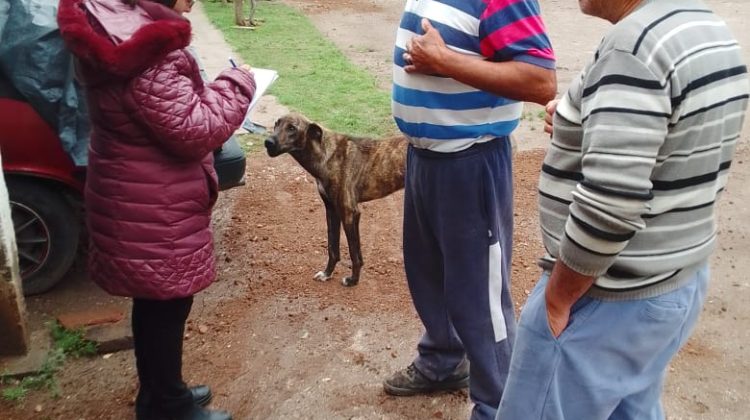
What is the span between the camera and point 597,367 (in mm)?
2074

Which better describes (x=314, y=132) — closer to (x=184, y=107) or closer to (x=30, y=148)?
(x=30, y=148)

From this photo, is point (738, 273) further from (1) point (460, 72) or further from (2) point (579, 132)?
(2) point (579, 132)

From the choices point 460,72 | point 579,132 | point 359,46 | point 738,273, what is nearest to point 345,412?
point 460,72

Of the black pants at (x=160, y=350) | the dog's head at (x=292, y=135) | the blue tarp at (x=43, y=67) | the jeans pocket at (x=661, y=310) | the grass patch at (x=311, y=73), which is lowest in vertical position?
the grass patch at (x=311, y=73)

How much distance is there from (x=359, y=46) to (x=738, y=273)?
324 inches

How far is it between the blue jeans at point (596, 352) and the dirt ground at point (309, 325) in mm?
1441

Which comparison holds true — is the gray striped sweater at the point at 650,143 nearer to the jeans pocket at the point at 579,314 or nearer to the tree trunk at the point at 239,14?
the jeans pocket at the point at 579,314

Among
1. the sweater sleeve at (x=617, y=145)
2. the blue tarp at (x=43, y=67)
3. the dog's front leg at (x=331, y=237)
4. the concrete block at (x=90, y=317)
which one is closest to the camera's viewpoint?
the sweater sleeve at (x=617, y=145)

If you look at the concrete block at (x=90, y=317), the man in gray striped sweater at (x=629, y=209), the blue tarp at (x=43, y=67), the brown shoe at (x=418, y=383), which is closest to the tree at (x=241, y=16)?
the blue tarp at (x=43, y=67)

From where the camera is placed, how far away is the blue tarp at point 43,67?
3.91 meters

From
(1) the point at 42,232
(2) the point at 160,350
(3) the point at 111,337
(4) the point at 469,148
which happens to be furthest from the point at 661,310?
(1) the point at 42,232

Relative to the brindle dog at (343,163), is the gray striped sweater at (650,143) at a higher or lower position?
higher

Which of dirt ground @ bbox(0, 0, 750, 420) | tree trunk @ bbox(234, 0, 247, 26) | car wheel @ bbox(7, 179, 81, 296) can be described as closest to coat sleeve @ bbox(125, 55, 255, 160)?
dirt ground @ bbox(0, 0, 750, 420)

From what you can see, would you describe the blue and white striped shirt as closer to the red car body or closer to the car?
the car
